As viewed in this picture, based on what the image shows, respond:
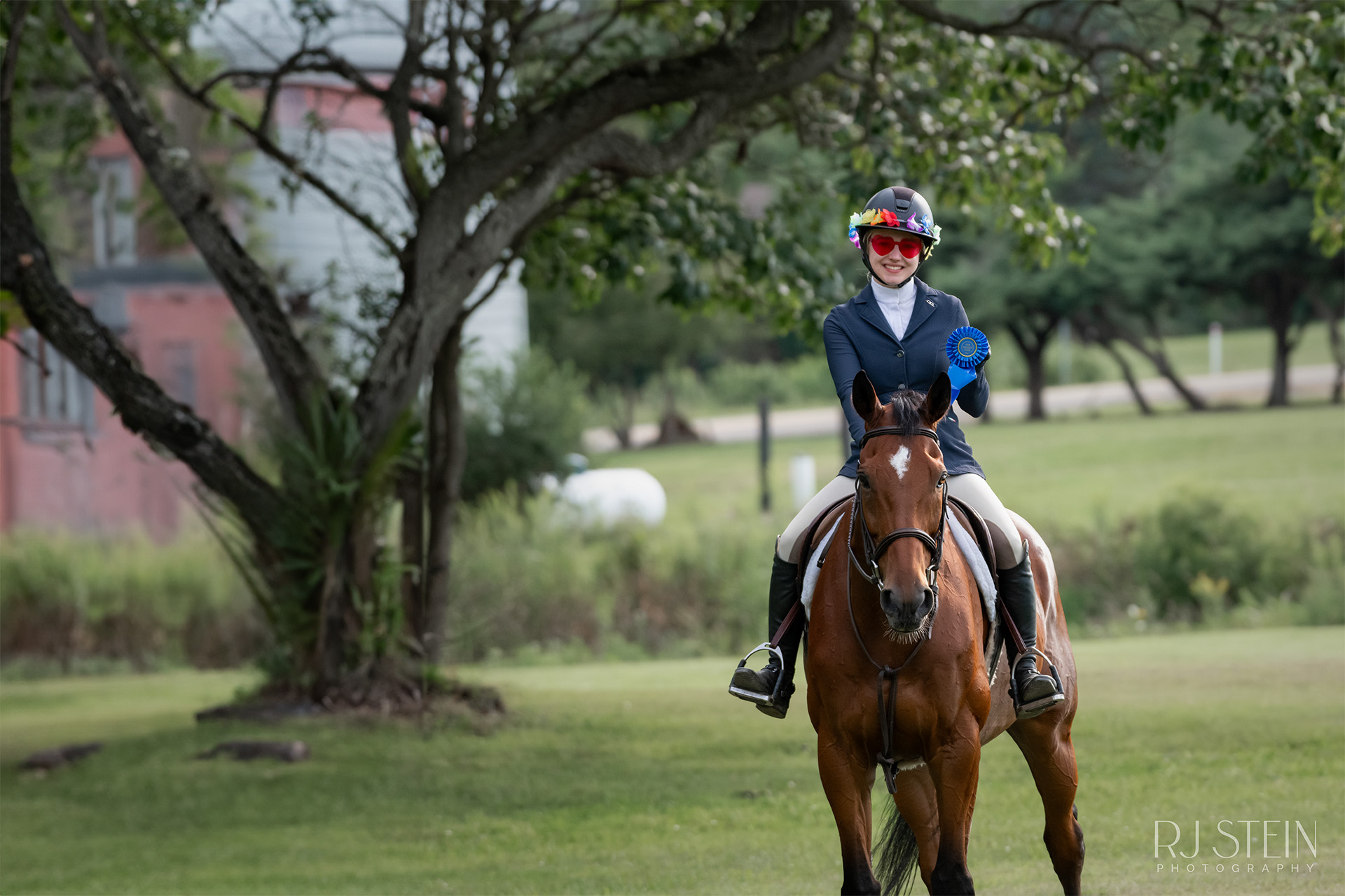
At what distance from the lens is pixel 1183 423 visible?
31.2 meters

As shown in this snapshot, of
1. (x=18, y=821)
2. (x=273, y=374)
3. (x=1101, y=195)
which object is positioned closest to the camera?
(x=18, y=821)

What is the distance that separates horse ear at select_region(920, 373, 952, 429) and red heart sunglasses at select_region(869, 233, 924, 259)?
28.9 inches

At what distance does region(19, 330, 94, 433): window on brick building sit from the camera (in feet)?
65.0

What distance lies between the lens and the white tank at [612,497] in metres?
19.0

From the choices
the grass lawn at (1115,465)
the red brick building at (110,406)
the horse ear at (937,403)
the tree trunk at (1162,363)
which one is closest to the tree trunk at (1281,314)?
the grass lawn at (1115,465)

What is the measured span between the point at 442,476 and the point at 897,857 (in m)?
6.77

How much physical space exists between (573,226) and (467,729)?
4.76 m

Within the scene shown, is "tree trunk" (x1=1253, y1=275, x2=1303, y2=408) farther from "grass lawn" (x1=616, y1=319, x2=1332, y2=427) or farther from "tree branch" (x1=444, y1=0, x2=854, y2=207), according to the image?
"tree branch" (x1=444, y1=0, x2=854, y2=207)

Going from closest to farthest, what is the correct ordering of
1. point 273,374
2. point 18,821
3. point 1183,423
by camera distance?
point 18,821, point 273,374, point 1183,423

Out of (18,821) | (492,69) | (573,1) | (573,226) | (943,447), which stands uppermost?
(573,1)

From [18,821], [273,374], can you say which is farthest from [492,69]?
[18,821]

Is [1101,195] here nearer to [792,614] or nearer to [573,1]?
[573,1]

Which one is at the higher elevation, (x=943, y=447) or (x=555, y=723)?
(x=943, y=447)

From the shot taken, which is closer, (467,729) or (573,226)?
(467,729)
